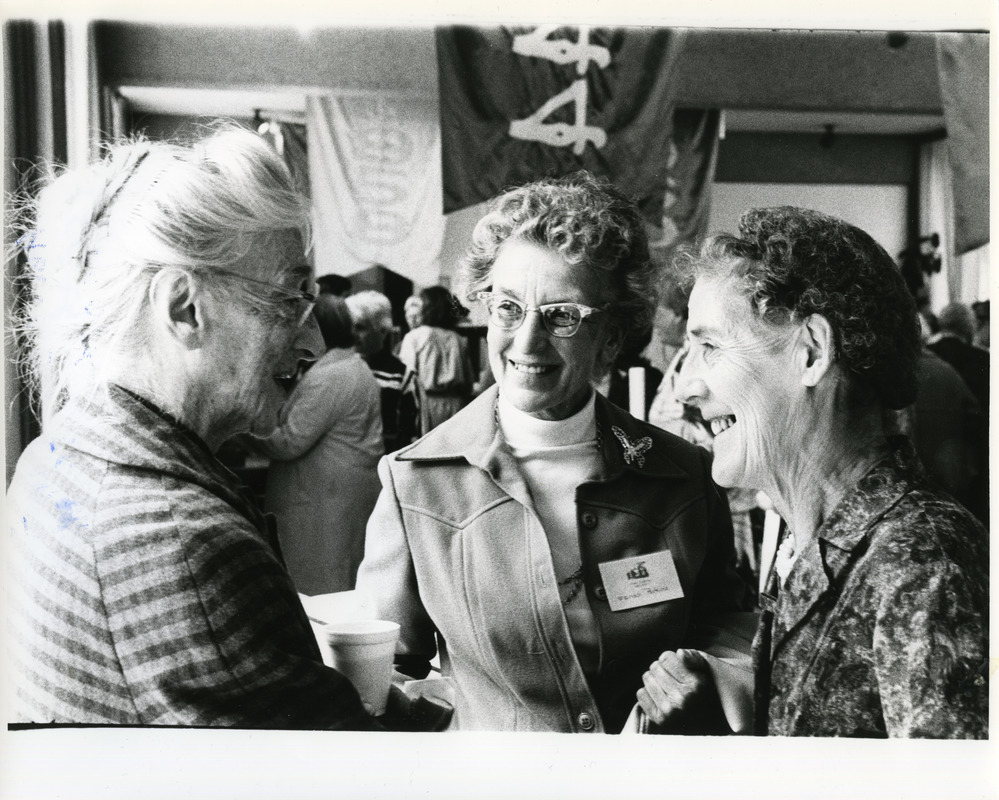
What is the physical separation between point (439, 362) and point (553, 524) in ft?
1.18

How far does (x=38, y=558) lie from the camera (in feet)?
4.83

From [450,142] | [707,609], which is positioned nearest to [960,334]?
[707,609]

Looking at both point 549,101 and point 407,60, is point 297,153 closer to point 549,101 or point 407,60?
point 407,60

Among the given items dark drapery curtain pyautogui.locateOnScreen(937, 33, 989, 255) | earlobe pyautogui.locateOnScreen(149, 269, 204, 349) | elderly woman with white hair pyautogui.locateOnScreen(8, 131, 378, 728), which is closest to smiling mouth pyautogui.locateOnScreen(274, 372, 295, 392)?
elderly woman with white hair pyautogui.locateOnScreen(8, 131, 378, 728)

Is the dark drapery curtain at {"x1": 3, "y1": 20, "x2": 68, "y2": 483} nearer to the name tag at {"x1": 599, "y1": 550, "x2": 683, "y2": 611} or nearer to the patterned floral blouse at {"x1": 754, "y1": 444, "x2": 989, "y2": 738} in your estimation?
the name tag at {"x1": 599, "y1": 550, "x2": 683, "y2": 611}

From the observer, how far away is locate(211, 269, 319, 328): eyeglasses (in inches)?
55.6

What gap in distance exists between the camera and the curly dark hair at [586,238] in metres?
1.49

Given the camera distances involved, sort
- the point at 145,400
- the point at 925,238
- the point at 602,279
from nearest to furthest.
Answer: the point at 145,400 → the point at 602,279 → the point at 925,238

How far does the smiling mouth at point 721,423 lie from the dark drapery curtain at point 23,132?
48.3 inches

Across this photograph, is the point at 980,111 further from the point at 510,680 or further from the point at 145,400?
the point at 145,400

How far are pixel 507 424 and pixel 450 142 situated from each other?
1.91 ft

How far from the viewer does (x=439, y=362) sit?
1631 millimetres

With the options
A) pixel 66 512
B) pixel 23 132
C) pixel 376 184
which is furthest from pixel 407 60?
pixel 66 512

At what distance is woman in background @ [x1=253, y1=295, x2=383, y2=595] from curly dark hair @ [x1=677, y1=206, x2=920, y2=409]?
65 cm
